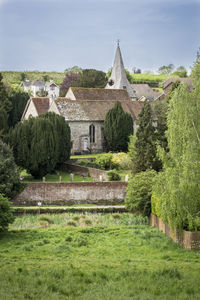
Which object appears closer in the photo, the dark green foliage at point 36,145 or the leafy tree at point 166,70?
the dark green foliage at point 36,145

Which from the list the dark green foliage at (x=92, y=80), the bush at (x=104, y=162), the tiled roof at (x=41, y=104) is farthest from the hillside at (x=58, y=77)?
the bush at (x=104, y=162)

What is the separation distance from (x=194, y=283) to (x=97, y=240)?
9643mm

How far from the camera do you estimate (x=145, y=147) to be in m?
37.8

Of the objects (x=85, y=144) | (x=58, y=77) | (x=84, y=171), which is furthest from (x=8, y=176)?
(x=58, y=77)

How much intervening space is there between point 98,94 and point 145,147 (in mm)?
24273

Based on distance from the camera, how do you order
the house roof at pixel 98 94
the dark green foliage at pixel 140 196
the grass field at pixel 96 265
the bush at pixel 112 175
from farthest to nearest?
1. the house roof at pixel 98 94
2. the bush at pixel 112 175
3. the dark green foliage at pixel 140 196
4. the grass field at pixel 96 265

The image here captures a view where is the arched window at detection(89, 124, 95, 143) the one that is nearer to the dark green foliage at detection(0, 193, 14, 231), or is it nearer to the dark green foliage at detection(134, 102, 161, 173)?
the dark green foliage at detection(134, 102, 161, 173)

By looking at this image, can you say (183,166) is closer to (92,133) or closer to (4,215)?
(4,215)

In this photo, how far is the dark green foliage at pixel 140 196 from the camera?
29.1 m

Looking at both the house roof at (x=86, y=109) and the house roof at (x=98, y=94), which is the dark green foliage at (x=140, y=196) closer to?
the house roof at (x=86, y=109)

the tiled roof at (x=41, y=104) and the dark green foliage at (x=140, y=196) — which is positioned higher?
the tiled roof at (x=41, y=104)

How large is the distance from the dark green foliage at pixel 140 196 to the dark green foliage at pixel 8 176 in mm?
8779

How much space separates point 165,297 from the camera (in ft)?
37.6

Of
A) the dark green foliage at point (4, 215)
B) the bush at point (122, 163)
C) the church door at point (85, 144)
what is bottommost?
the dark green foliage at point (4, 215)
